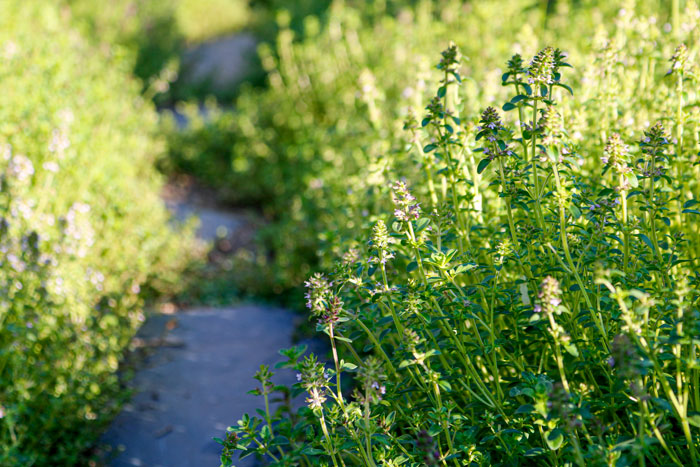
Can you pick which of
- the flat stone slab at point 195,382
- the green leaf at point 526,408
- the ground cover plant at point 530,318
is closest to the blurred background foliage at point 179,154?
the flat stone slab at point 195,382

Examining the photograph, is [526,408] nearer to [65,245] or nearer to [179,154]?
[65,245]

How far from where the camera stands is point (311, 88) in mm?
6055

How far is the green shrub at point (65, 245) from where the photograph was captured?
8.46 ft

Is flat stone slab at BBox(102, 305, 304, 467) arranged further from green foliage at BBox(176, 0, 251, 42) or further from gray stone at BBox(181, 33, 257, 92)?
green foliage at BBox(176, 0, 251, 42)

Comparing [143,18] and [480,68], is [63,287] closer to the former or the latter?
[480,68]

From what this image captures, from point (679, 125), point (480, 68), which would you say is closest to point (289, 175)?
point (480, 68)

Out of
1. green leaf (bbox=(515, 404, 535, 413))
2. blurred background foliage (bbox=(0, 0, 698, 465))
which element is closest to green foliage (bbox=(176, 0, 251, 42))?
blurred background foliage (bbox=(0, 0, 698, 465))

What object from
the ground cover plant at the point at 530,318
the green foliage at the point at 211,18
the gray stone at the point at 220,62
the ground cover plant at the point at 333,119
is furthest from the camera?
the green foliage at the point at 211,18

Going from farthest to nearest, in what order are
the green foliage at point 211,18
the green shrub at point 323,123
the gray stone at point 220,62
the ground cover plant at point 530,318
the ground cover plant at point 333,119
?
the green foliage at point 211,18 < the gray stone at point 220,62 < the green shrub at point 323,123 < the ground cover plant at point 333,119 < the ground cover plant at point 530,318

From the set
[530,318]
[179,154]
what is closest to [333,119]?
[179,154]

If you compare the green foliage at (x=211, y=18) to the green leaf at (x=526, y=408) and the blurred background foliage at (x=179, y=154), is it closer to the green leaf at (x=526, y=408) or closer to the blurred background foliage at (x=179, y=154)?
the blurred background foliage at (x=179, y=154)

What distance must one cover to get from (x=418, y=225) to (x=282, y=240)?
8.73 ft

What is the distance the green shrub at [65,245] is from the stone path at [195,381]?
20 cm

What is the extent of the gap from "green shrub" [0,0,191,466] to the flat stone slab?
19 cm
